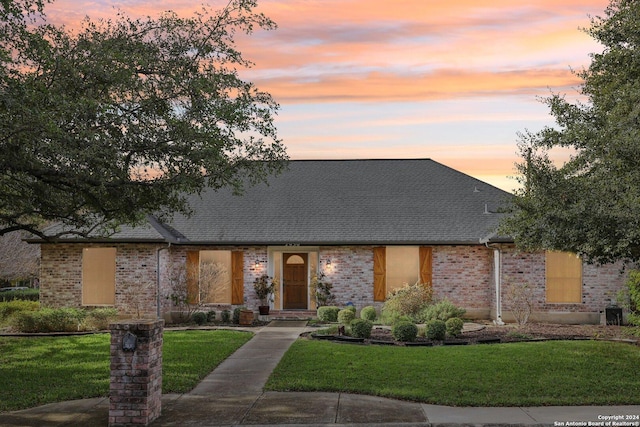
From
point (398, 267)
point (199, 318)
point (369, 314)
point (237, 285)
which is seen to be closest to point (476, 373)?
point (369, 314)

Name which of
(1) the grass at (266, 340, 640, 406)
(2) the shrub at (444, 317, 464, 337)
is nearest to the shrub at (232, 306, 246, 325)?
(1) the grass at (266, 340, 640, 406)

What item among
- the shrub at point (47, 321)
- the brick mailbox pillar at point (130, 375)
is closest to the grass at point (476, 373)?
the brick mailbox pillar at point (130, 375)

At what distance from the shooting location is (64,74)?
1292 centimetres

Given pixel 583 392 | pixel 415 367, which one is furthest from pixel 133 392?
pixel 583 392

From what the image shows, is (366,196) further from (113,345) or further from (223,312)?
(113,345)

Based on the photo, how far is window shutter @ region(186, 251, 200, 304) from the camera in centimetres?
2591

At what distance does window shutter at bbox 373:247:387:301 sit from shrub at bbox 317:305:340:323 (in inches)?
88.1

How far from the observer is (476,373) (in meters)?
13.3

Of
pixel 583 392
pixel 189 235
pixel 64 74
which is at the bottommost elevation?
pixel 583 392

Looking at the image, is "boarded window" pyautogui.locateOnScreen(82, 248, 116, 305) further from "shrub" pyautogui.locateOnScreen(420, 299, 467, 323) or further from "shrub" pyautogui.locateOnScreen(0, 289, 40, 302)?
"shrub" pyautogui.locateOnScreen(0, 289, 40, 302)

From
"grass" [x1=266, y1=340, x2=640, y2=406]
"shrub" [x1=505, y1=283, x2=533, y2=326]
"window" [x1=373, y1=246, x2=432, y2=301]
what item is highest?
"window" [x1=373, y1=246, x2=432, y2=301]

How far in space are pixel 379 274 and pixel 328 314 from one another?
112 inches

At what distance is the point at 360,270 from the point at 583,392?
47.5 feet

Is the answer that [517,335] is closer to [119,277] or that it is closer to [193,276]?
[193,276]
